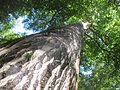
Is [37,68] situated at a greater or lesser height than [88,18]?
lesser

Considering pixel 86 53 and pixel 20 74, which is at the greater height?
pixel 20 74

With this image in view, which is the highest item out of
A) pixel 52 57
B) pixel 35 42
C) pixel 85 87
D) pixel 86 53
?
pixel 35 42

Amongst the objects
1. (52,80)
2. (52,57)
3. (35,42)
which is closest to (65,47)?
(35,42)

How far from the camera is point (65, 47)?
3594mm

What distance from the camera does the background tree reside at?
10745 mm

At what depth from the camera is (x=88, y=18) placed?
1303cm

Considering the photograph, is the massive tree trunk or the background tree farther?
the background tree

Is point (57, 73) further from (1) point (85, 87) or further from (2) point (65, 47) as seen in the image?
(1) point (85, 87)

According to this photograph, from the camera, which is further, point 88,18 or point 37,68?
point 88,18

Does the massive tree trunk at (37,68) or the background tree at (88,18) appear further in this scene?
the background tree at (88,18)

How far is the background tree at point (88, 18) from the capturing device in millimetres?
10745

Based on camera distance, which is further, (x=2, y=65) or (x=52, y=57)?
(x=52, y=57)

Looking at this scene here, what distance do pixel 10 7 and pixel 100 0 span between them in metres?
5.04

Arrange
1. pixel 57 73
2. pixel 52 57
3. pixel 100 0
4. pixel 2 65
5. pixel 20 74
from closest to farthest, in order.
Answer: pixel 20 74, pixel 2 65, pixel 57 73, pixel 52 57, pixel 100 0
